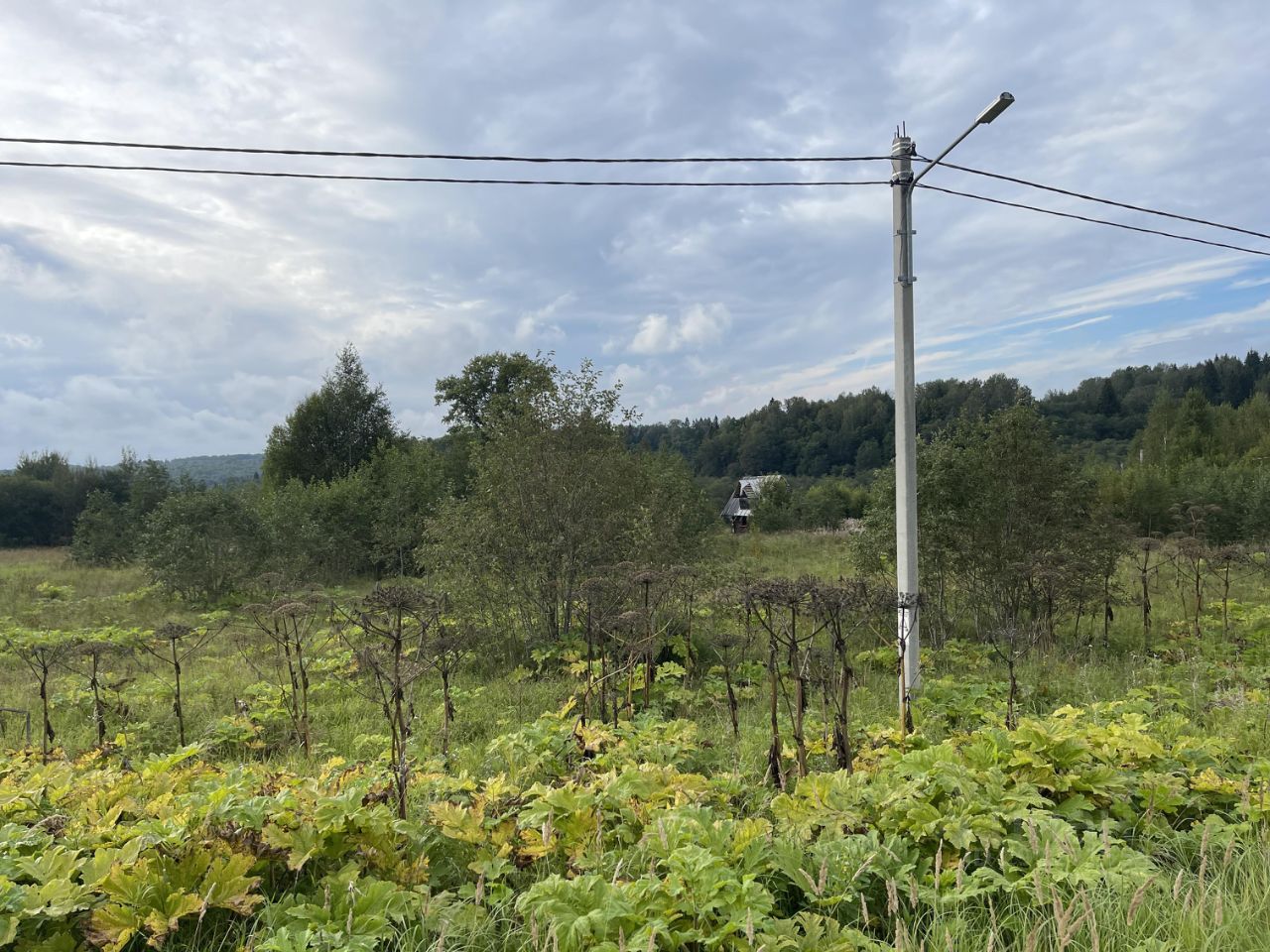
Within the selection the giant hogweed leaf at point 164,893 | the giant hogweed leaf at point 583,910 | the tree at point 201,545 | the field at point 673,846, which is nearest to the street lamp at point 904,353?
the field at point 673,846

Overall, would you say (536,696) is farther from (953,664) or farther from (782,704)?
(953,664)

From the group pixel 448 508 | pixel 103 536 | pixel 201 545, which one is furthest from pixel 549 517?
pixel 103 536

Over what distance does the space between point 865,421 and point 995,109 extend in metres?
58.6

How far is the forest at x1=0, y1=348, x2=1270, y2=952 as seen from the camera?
7.92 feet

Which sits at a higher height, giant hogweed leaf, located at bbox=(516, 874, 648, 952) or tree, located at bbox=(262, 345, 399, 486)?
tree, located at bbox=(262, 345, 399, 486)

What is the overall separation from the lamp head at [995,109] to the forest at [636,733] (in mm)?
3537

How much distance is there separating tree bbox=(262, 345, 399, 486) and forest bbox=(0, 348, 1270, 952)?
15.6 meters

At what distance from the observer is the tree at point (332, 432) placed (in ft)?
109

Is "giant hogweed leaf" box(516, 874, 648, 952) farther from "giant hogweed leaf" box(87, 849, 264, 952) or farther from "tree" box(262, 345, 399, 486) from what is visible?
"tree" box(262, 345, 399, 486)

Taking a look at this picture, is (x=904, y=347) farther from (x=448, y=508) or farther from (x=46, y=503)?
(x=46, y=503)

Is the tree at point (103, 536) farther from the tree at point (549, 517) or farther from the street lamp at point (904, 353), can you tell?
the street lamp at point (904, 353)

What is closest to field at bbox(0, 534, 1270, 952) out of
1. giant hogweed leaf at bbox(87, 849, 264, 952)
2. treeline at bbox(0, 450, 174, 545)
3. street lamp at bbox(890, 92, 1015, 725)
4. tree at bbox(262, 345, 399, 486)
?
giant hogweed leaf at bbox(87, 849, 264, 952)

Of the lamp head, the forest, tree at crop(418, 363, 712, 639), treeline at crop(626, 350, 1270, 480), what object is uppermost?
treeline at crop(626, 350, 1270, 480)

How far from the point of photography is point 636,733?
473 cm
